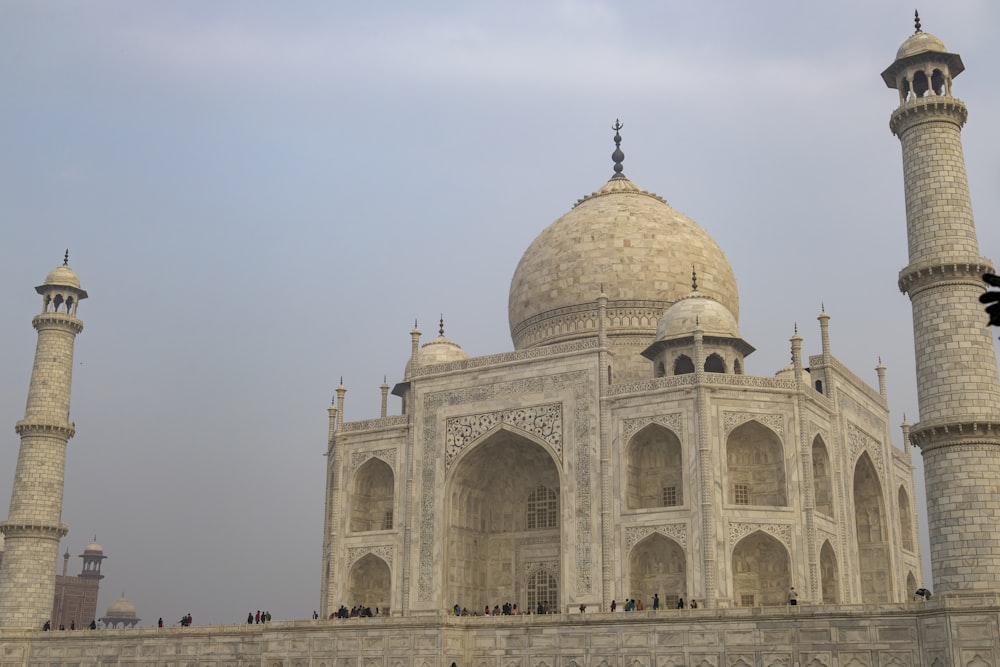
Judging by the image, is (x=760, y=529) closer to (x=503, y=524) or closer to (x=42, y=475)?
(x=503, y=524)

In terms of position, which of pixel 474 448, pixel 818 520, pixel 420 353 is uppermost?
pixel 420 353

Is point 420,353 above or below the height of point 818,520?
above

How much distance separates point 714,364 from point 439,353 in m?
8.12

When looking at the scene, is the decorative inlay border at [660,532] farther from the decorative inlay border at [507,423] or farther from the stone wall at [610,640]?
the stone wall at [610,640]

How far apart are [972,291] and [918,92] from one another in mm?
3608

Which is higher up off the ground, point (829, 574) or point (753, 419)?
point (753, 419)

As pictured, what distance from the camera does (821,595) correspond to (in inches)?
888

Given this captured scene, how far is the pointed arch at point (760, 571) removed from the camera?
2247 cm

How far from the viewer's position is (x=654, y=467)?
24.3 metres

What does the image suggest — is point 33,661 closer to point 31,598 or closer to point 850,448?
point 31,598

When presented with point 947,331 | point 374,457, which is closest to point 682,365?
point 374,457

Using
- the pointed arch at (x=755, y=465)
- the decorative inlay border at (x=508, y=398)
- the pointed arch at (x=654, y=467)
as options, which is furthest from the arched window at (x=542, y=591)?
the pointed arch at (x=755, y=465)

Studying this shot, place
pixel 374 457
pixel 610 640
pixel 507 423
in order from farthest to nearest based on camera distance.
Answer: pixel 374 457 < pixel 507 423 < pixel 610 640

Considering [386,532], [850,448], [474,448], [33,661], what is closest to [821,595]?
[850,448]
